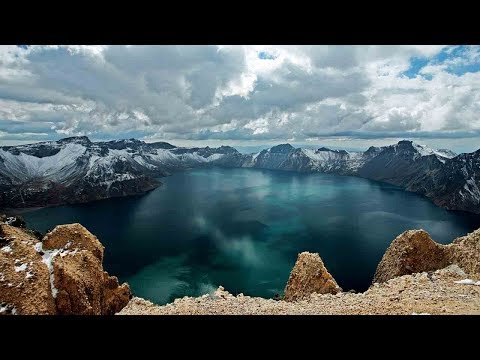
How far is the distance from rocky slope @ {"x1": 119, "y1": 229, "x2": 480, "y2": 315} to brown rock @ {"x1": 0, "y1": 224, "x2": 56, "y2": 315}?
2.22 metres

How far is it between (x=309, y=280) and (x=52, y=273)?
1056 cm

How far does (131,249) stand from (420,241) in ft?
155

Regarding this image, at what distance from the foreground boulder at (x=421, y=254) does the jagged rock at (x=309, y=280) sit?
A: 3.79 metres

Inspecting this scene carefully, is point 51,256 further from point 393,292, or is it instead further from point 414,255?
point 414,255

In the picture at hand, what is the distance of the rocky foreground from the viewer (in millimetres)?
6852

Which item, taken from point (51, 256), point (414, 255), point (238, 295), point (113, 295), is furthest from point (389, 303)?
point (113, 295)

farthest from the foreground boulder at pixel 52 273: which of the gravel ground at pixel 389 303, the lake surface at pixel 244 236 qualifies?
the lake surface at pixel 244 236

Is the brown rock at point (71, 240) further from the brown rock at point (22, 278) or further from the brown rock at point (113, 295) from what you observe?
the brown rock at point (22, 278)

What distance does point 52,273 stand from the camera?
10453 mm

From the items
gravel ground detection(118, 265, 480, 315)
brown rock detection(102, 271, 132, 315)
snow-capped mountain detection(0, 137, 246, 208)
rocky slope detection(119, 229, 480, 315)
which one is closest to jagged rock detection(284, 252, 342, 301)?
rocky slope detection(119, 229, 480, 315)

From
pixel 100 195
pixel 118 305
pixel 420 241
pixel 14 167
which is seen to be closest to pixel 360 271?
pixel 420 241

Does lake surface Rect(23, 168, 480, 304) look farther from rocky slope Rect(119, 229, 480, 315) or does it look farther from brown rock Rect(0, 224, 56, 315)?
brown rock Rect(0, 224, 56, 315)
